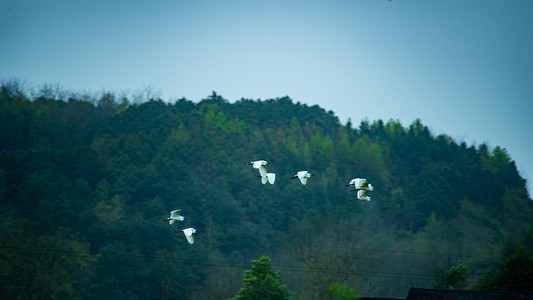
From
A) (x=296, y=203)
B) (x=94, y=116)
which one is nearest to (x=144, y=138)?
(x=94, y=116)

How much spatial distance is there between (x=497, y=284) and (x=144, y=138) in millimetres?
49933

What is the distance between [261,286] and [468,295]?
11.1 meters

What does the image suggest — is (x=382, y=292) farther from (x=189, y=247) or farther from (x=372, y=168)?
(x=372, y=168)

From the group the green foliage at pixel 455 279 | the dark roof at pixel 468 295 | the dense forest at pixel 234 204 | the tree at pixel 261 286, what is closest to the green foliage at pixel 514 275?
the dense forest at pixel 234 204

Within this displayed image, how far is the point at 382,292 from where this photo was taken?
5203 cm

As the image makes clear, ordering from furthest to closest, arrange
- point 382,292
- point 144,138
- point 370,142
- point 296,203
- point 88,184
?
point 370,142
point 144,138
point 296,203
point 88,184
point 382,292

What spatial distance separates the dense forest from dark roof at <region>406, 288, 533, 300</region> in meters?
6.00

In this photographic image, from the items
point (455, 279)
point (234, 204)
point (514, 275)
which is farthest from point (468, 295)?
point (234, 204)

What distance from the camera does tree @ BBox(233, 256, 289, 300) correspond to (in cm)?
3434

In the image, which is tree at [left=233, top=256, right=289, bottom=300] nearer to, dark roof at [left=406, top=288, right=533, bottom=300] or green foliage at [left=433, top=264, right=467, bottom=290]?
dark roof at [left=406, top=288, right=533, bottom=300]

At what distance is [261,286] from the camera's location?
34.6m

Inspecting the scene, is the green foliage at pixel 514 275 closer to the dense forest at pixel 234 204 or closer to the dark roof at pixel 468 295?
the dense forest at pixel 234 204

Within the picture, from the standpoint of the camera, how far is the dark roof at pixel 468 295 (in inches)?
1051

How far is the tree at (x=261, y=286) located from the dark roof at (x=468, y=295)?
7862mm
